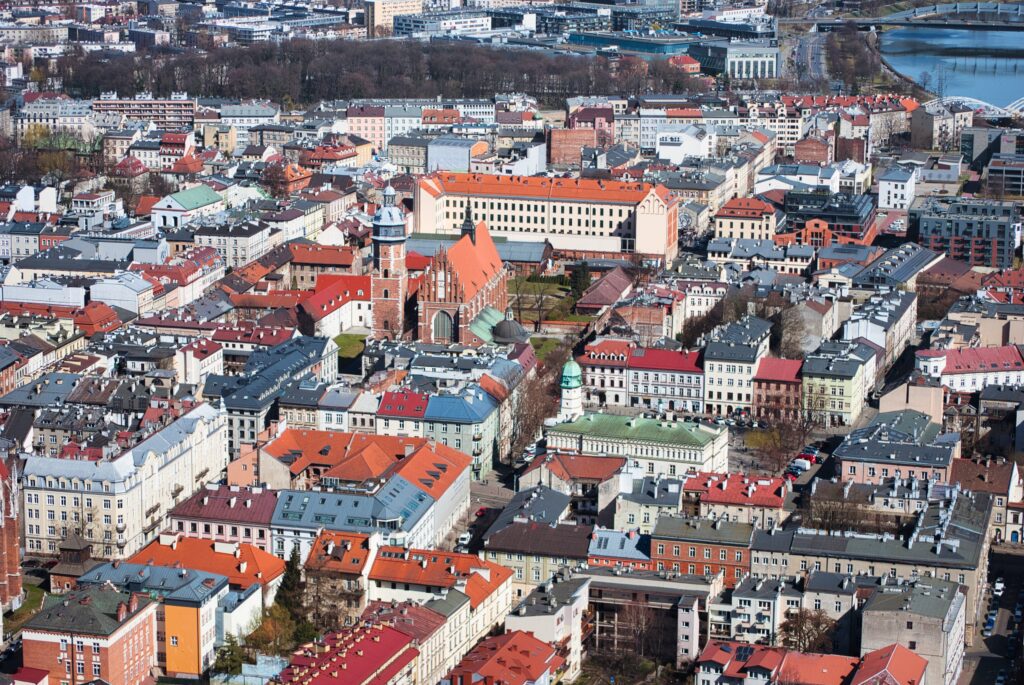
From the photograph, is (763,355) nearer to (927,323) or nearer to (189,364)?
(927,323)

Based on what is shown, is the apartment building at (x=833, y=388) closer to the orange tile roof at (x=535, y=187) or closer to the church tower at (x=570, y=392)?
the church tower at (x=570, y=392)

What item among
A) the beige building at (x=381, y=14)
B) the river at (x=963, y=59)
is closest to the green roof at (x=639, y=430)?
the river at (x=963, y=59)

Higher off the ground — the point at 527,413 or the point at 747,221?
the point at 747,221

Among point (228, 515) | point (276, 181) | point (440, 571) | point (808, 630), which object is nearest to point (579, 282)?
point (276, 181)

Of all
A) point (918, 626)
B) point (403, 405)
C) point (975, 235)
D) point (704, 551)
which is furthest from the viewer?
point (975, 235)

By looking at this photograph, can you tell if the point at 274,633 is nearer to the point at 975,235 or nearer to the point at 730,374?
the point at 730,374

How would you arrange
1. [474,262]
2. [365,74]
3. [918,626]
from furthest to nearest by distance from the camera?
[365,74] → [474,262] → [918,626]

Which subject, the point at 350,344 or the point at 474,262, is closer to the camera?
the point at 350,344
